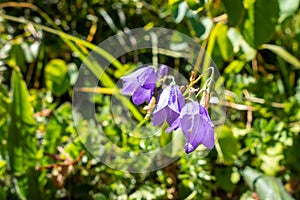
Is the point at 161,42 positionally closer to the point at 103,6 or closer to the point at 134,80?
the point at 103,6

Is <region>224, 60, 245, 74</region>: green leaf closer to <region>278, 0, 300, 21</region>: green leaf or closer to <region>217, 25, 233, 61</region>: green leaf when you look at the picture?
<region>217, 25, 233, 61</region>: green leaf

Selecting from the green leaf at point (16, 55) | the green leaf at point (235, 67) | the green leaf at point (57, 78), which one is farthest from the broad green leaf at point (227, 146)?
the green leaf at point (16, 55)

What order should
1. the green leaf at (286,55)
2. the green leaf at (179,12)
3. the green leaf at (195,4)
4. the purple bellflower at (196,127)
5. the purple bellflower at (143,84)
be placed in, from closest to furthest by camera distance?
the purple bellflower at (196,127), the purple bellflower at (143,84), the green leaf at (195,4), the green leaf at (179,12), the green leaf at (286,55)

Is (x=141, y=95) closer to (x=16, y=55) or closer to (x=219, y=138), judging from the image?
(x=219, y=138)

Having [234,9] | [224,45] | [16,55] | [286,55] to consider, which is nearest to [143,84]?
[234,9]

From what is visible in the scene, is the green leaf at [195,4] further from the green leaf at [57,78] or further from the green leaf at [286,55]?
the green leaf at [57,78]

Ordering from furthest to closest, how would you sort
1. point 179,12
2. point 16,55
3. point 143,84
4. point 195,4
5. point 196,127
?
point 16,55 < point 179,12 < point 195,4 < point 143,84 < point 196,127

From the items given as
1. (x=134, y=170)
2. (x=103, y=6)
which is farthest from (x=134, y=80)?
(x=103, y=6)
